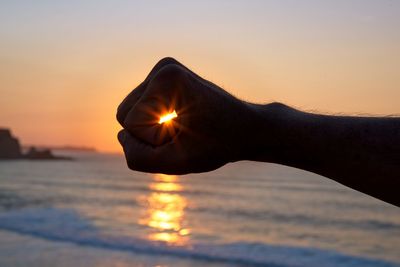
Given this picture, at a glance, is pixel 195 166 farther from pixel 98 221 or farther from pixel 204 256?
pixel 98 221

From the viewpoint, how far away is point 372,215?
28.0m

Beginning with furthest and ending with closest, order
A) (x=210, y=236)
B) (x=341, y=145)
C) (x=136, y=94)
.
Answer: (x=210, y=236) < (x=136, y=94) < (x=341, y=145)

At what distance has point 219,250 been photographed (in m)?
14.0

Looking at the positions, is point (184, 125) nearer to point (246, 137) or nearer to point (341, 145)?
point (246, 137)

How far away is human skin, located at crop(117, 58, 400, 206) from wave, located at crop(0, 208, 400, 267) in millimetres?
11464

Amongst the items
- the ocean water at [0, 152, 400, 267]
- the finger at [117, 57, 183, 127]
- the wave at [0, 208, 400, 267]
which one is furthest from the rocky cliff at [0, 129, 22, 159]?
the finger at [117, 57, 183, 127]

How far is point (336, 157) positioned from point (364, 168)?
0.19ft

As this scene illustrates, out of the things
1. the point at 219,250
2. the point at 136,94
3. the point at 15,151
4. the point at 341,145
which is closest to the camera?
the point at 341,145

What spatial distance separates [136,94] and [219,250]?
13.2 metres

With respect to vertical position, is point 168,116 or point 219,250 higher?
point 168,116

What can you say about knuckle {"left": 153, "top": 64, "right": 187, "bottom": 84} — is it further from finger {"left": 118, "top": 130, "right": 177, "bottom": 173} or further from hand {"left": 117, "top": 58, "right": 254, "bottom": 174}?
finger {"left": 118, "top": 130, "right": 177, "bottom": 173}

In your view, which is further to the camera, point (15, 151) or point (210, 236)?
point (15, 151)

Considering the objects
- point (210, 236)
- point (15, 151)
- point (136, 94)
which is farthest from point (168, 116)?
point (15, 151)

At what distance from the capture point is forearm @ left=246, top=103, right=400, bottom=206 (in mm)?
1074
